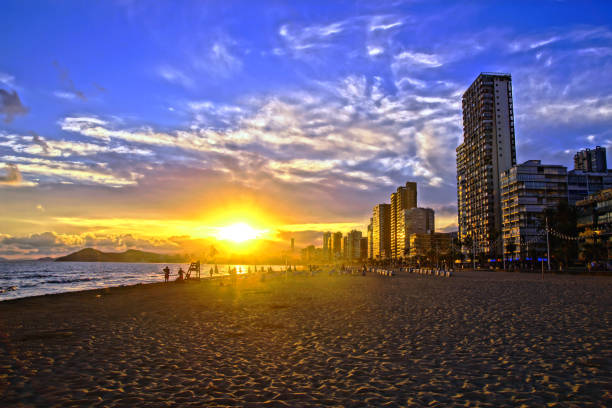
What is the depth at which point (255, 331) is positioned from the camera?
45.3ft

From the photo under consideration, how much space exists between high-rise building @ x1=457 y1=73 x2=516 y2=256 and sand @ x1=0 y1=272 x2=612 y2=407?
147163 mm

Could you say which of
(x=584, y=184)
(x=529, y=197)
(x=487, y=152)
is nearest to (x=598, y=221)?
(x=529, y=197)

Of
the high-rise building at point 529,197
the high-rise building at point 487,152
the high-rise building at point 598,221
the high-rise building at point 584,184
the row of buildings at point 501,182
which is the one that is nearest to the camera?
the high-rise building at point 598,221

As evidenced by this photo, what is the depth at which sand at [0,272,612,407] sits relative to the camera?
7.12 meters

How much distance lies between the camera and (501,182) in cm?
14325

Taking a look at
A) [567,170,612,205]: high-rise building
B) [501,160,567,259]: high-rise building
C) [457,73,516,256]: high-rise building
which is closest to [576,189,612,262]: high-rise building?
[501,160,567,259]: high-rise building

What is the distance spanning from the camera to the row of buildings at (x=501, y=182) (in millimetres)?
130750

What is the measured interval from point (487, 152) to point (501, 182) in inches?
762

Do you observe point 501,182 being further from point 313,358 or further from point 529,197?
point 313,358

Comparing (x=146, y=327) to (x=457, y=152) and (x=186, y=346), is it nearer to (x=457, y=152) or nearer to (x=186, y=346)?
(x=186, y=346)

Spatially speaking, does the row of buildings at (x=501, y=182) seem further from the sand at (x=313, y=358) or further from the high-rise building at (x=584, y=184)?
the sand at (x=313, y=358)

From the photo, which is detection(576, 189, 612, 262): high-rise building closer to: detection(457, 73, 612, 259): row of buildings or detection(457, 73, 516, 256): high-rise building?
detection(457, 73, 612, 259): row of buildings

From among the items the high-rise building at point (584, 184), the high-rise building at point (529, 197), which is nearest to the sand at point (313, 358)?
the high-rise building at point (529, 197)

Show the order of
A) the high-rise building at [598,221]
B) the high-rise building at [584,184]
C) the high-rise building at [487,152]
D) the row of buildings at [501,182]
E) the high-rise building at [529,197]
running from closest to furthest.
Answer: the high-rise building at [598,221], the high-rise building at [529,197], the row of buildings at [501,182], the high-rise building at [584,184], the high-rise building at [487,152]
